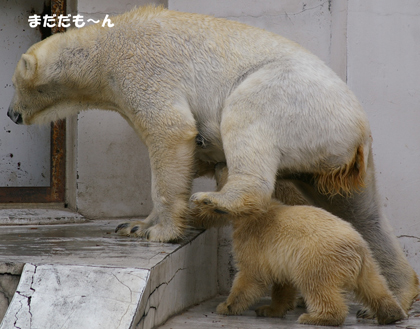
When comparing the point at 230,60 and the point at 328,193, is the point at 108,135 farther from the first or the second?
the point at 328,193

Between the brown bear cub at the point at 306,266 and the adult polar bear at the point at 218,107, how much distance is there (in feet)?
A: 0.64

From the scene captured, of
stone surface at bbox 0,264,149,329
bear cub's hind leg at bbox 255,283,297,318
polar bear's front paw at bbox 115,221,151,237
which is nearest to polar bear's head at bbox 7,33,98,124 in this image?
polar bear's front paw at bbox 115,221,151,237

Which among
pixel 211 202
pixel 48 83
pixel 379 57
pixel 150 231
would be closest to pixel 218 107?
pixel 211 202

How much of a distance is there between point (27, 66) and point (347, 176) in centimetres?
234

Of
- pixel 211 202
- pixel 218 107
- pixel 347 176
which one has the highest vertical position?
pixel 218 107

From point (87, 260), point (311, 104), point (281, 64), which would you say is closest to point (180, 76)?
point (281, 64)

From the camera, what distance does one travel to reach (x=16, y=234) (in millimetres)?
4133

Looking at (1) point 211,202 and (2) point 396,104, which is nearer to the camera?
(1) point 211,202

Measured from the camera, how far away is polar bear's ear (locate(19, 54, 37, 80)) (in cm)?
409

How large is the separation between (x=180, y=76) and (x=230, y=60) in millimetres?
354

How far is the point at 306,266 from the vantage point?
307 cm

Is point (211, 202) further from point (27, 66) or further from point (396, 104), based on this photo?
point (396, 104)

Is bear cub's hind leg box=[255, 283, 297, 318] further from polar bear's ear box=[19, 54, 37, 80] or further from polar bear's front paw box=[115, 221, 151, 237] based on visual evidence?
polar bear's ear box=[19, 54, 37, 80]

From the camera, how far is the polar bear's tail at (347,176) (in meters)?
3.57
